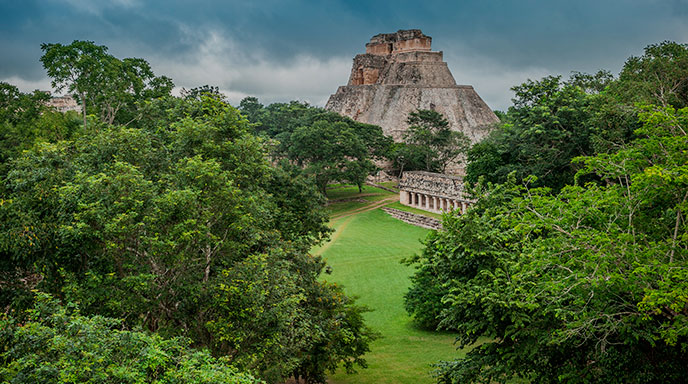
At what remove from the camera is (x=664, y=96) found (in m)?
25.8

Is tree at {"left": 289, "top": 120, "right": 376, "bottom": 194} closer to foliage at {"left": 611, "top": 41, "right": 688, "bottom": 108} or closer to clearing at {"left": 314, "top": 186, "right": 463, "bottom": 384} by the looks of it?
clearing at {"left": 314, "top": 186, "right": 463, "bottom": 384}

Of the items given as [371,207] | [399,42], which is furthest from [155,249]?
[399,42]

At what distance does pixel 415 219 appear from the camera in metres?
49.3

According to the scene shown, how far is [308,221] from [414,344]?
714 cm

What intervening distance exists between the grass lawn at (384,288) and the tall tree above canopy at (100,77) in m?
16.9

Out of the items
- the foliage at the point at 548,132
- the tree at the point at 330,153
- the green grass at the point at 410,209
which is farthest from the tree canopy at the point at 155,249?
the tree at the point at 330,153

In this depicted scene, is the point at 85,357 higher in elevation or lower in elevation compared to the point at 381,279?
higher

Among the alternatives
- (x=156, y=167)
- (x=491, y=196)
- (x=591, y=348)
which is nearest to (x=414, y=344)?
(x=491, y=196)

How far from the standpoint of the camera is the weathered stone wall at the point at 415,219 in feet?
155

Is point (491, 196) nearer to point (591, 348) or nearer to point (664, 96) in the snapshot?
point (591, 348)

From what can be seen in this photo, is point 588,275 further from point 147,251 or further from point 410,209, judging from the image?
point 410,209

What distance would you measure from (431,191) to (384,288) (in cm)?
2116

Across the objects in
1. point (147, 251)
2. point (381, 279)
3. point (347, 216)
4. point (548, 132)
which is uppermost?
point (548, 132)

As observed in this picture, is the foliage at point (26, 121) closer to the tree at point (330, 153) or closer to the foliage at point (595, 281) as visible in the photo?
the tree at point (330, 153)
